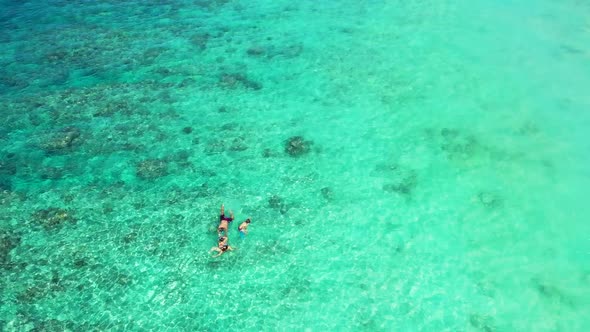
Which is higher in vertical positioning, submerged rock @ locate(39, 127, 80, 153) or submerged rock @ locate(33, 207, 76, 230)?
submerged rock @ locate(39, 127, 80, 153)

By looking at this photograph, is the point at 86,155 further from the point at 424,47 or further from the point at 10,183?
the point at 424,47

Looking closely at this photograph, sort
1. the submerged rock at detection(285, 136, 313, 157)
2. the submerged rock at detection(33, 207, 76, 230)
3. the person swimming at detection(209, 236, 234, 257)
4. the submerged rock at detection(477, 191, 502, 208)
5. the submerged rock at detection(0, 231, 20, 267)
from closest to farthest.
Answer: the submerged rock at detection(0, 231, 20, 267), the person swimming at detection(209, 236, 234, 257), the submerged rock at detection(33, 207, 76, 230), the submerged rock at detection(477, 191, 502, 208), the submerged rock at detection(285, 136, 313, 157)

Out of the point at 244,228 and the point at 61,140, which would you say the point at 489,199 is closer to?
the point at 244,228

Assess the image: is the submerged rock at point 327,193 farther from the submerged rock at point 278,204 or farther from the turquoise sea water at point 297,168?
the submerged rock at point 278,204

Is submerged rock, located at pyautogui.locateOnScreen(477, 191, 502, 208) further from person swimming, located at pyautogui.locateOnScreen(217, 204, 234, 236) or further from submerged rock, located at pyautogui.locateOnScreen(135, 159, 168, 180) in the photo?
submerged rock, located at pyautogui.locateOnScreen(135, 159, 168, 180)

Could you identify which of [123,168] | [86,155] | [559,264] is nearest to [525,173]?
[559,264]

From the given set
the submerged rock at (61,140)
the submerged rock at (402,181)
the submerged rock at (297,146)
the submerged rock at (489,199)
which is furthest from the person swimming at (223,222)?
the submerged rock at (489,199)

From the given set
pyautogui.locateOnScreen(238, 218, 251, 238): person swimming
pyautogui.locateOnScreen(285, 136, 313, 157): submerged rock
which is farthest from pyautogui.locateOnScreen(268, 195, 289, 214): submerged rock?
pyautogui.locateOnScreen(285, 136, 313, 157): submerged rock

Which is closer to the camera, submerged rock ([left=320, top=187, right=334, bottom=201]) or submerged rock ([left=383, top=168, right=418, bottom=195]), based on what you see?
submerged rock ([left=320, top=187, right=334, bottom=201])
